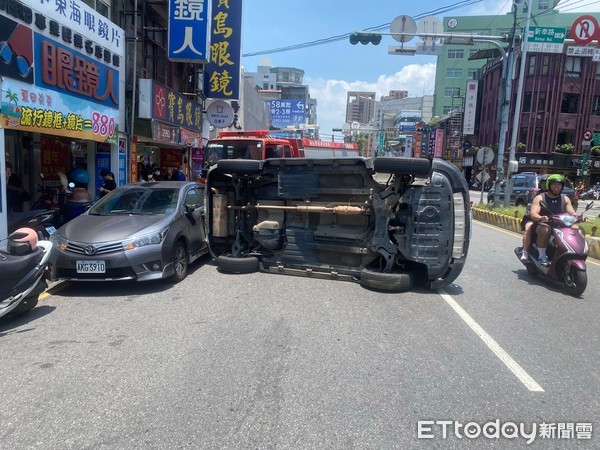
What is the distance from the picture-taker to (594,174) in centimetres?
4334

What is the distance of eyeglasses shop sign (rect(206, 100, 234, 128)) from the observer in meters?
18.1

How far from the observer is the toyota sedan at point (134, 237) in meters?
6.02

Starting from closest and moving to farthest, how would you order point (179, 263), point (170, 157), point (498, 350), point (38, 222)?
point (498, 350), point (179, 263), point (38, 222), point (170, 157)

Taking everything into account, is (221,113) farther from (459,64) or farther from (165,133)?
(459,64)

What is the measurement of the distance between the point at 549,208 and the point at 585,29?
58.7ft

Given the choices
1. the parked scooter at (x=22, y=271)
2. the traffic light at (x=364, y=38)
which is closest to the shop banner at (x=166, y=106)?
the traffic light at (x=364, y=38)

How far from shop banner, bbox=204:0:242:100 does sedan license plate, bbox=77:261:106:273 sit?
14103 mm

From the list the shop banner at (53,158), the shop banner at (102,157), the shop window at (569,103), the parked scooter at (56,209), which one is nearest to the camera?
the parked scooter at (56,209)

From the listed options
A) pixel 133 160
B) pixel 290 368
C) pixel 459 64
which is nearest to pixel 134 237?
pixel 290 368

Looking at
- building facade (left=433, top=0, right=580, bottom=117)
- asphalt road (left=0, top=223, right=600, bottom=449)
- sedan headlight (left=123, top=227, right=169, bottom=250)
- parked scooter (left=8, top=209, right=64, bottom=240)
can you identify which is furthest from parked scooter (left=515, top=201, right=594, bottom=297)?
building facade (left=433, top=0, right=580, bottom=117)

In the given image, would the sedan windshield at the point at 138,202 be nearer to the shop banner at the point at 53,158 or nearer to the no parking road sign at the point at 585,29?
the shop banner at the point at 53,158

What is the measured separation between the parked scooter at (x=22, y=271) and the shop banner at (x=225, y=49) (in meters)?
14.7

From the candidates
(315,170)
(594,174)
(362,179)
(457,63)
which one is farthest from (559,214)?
(457,63)

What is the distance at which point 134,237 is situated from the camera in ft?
20.5
